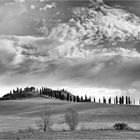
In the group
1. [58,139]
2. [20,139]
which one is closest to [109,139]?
[58,139]

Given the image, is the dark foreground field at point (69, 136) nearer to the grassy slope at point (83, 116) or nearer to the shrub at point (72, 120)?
the shrub at point (72, 120)

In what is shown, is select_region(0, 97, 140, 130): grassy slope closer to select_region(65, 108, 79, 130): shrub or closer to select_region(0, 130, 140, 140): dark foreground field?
select_region(65, 108, 79, 130): shrub

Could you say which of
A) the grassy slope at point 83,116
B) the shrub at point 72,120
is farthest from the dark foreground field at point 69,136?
the grassy slope at point 83,116

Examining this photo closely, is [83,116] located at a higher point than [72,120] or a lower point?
higher

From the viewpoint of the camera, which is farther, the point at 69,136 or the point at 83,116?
the point at 83,116

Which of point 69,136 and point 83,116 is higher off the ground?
point 83,116

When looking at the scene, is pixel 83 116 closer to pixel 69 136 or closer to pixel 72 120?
pixel 72 120

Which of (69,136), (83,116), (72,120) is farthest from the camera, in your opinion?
(83,116)

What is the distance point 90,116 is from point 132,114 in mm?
17100

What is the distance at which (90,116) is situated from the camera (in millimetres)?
118312

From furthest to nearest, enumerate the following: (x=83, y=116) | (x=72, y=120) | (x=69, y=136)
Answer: (x=83, y=116), (x=72, y=120), (x=69, y=136)

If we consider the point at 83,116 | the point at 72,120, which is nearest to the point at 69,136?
the point at 72,120

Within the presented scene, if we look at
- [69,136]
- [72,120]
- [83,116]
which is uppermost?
[83,116]

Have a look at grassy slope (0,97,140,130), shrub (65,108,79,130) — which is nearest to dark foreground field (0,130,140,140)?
shrub (65,108,79,130)
